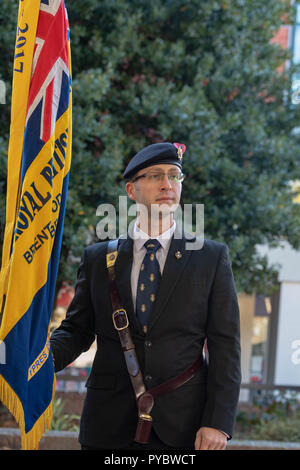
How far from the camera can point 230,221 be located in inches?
264

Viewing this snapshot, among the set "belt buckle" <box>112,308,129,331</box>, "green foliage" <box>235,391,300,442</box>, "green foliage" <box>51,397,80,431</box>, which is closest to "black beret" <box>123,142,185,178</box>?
"belt buckle" <box>112,308,129,331</box>

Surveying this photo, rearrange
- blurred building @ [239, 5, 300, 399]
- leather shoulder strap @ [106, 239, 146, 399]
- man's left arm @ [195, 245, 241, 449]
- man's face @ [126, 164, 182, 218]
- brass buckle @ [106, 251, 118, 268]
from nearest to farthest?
man's left arm @ [195, 245, 241, 449], leather shoulder strap @ [106, 239, 146, 399], man's face @ [126, 164, 182, 218], brass buckle @ [106, 251, 118, 268], blurred building @ [239, 5, 300, 399]

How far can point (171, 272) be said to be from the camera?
2.93 metres

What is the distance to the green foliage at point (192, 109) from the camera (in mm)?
6234

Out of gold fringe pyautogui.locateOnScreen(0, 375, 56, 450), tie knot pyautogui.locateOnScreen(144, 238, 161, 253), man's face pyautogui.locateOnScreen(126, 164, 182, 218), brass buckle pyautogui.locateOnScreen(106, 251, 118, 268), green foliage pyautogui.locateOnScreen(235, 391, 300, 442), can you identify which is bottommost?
green foliage pyautogui.locateOnScreen(235, 391, 300, 442)

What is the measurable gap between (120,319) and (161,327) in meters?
0.19

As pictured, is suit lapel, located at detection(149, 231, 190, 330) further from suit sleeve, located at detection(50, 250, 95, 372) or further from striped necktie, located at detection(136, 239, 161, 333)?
suit sleeve, located at detection(50, 250, 95, 372)

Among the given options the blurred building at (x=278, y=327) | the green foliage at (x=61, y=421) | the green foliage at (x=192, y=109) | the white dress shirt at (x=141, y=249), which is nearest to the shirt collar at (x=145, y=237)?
the white dress shirt at (x=141, y=249)

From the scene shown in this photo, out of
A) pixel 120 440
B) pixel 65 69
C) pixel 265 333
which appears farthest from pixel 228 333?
pixel 265 333

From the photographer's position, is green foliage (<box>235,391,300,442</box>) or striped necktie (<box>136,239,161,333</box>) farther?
green foliage (<box>235,391,300,442</box>)

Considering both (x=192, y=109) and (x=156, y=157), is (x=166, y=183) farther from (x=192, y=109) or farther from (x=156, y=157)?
(x=192, y=109)

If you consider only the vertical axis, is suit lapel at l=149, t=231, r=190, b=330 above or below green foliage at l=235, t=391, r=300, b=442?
above

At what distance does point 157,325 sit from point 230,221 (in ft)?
13.0

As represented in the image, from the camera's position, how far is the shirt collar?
3.05 metres
